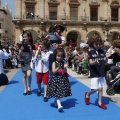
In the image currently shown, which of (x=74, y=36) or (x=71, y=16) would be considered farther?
(x=74, y=36)

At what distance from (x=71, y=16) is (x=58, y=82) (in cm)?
3634

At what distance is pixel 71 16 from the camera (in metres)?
42.0

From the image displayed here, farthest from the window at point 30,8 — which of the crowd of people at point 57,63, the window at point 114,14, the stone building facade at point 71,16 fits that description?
the crowd of people at point 57,63

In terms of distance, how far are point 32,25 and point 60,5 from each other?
520 cm

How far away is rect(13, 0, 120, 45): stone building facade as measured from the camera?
40781 mm

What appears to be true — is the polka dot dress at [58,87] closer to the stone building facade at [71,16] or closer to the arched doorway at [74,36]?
the stone building facade at [71,16]

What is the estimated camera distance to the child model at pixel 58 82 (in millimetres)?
6237

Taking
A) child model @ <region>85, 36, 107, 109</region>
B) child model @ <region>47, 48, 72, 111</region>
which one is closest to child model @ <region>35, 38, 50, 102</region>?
child model @ <region>47, 48, 72, 111</region>

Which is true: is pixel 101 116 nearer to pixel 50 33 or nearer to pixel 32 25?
pixel 50 33

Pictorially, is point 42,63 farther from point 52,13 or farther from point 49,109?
point 52,13

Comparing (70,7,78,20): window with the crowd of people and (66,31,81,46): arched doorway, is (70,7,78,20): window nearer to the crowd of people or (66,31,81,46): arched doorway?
(66,31,81,46): arched doorway

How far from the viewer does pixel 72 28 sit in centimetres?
4134

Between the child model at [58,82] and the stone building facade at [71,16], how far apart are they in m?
34.3

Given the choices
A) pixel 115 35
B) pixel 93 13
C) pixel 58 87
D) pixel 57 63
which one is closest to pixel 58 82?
pixel 58 87
